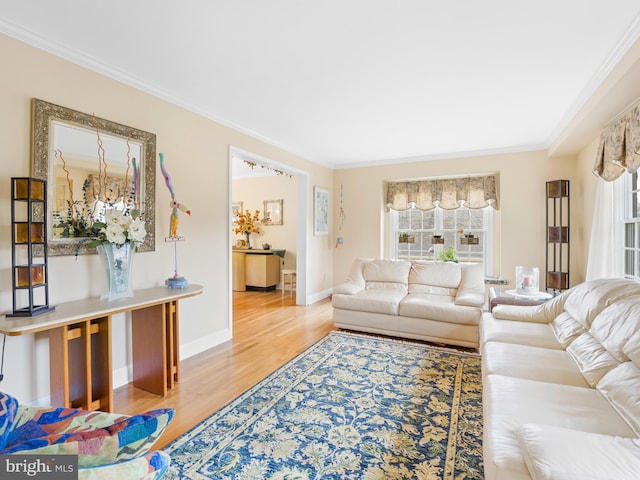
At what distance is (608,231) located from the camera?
344 centimetres

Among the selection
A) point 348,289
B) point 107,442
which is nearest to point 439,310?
point 348,289

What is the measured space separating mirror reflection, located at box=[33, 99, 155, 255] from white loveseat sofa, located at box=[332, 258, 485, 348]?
2.39 meters

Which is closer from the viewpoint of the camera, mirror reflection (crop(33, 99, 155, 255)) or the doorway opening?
mirror reflection (crop(33, 99, 155, 255))

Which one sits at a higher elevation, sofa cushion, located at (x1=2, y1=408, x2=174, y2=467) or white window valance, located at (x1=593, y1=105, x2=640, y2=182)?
white window valance, located at (x1=593, y1=105, x2=640, y2=182)

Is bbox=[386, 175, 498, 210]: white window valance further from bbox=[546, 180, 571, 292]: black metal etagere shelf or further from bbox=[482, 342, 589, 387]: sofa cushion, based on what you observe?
bbox=[482, 342, 589, 387]: sofa cushion

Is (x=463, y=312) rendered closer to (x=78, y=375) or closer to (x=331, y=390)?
(x=331, y=390)

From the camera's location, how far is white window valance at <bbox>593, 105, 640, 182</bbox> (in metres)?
2.65

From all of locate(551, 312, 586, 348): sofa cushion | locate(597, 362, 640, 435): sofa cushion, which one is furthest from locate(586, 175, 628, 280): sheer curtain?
locate(597, 362, 640, 435): sofa cushion

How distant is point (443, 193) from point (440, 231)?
2.15 ft

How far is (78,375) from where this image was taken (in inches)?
84.0

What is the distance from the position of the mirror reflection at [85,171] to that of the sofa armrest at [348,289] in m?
2.24

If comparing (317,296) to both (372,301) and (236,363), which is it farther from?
(236,363)

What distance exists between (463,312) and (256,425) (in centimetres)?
241

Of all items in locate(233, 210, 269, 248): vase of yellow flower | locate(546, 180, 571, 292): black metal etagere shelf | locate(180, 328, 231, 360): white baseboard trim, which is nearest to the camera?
locate(180, 328, 231, 360): white baseboard trim
